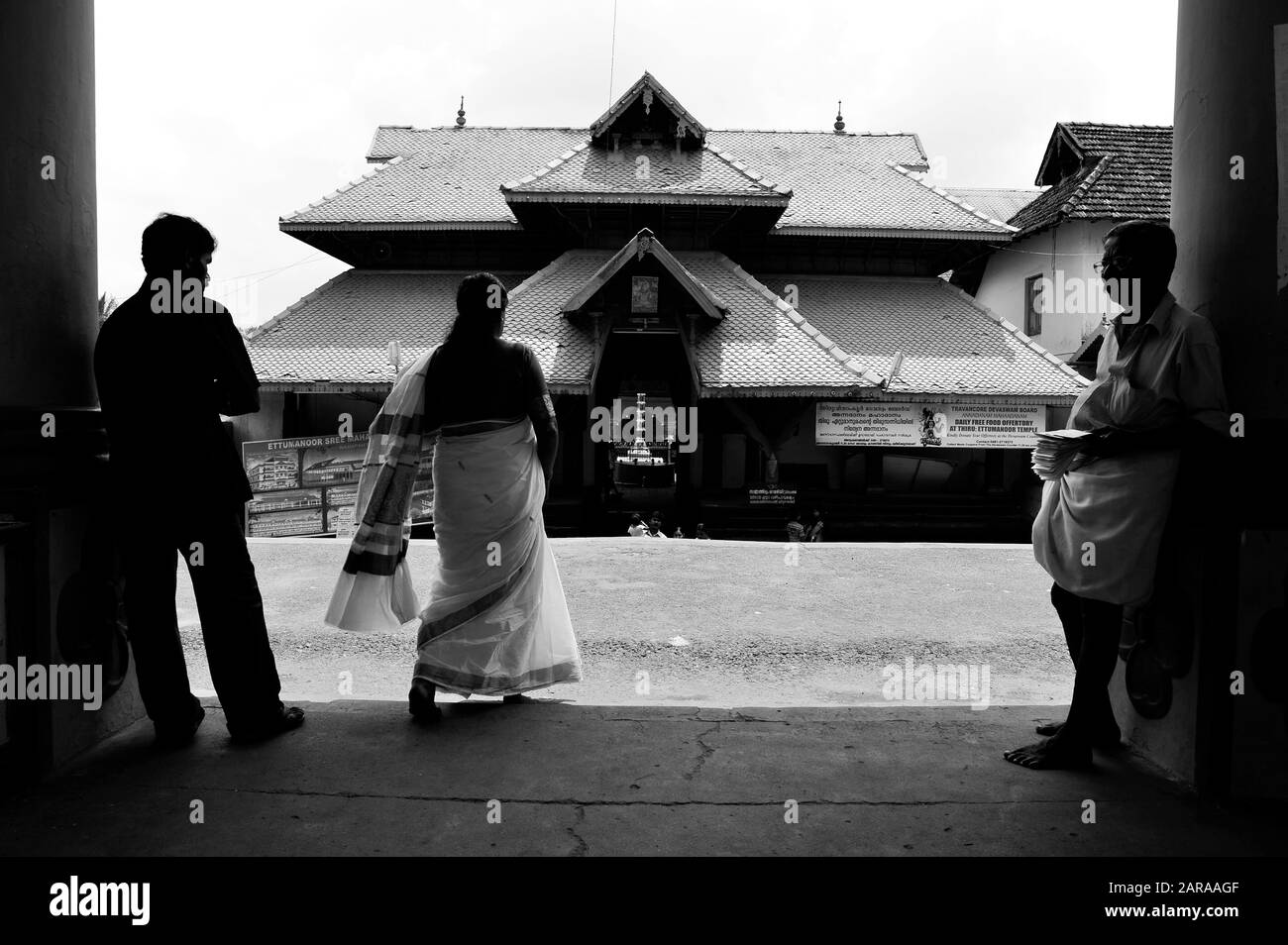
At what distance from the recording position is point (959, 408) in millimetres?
15078

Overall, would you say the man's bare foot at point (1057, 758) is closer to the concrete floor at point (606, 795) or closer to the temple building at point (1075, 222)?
the concrete floor at point (606, 795)

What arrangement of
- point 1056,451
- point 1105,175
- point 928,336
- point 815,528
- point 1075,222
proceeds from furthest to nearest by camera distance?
point 1105,175 → point 1075,222 → point 928,336 → point 815,528 → point 1056,451

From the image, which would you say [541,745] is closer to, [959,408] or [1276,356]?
[1276,356]

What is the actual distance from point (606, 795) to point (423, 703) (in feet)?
3.66

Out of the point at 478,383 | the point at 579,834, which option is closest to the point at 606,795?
the point at 579,834

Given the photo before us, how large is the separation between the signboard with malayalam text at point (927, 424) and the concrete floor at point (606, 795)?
37.0ft

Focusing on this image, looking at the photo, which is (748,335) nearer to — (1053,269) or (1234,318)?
(1053,269)

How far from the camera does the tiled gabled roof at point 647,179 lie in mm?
15250

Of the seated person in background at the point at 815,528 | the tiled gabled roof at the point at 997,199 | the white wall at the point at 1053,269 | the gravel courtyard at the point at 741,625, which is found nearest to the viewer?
the gravel courtyard at the point at 741,625

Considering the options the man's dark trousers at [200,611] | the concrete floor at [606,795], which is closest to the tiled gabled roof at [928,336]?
the concrete floor at [606,795]

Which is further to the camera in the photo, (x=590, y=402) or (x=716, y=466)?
(x=716, y=466)

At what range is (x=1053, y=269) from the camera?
757 inches
